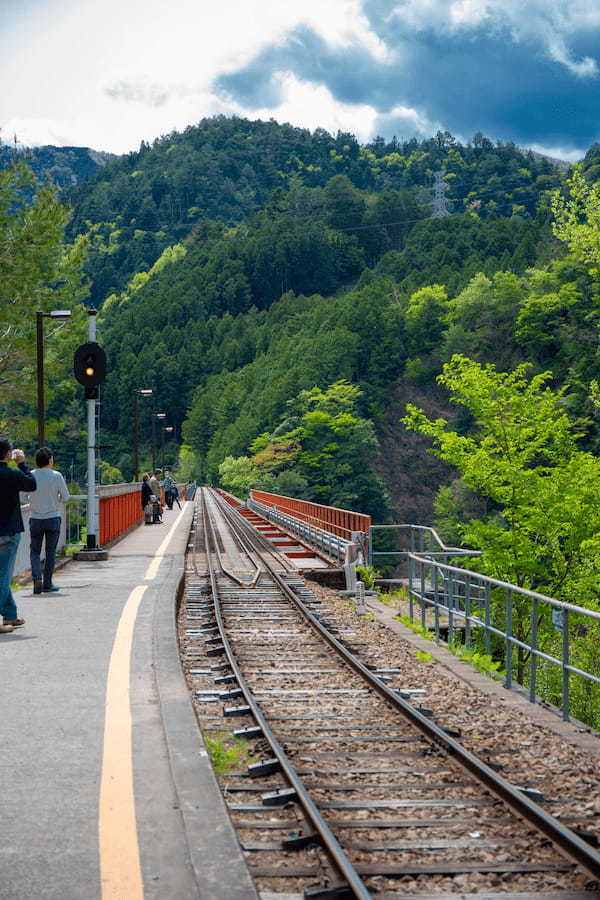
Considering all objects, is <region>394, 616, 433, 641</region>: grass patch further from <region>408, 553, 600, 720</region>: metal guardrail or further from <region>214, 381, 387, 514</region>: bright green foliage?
<region>214, 381, 387, 514</region>: bright green foliage

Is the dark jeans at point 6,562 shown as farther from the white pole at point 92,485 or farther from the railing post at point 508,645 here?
the white pole at point 92,485

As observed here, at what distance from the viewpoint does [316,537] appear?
27469 mm

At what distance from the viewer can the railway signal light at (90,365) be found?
61.1 feet

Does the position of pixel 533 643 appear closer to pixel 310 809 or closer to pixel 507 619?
pixel 507 619

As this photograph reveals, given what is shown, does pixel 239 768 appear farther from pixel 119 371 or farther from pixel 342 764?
pixel 119 371

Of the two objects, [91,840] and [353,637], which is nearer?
[91,840]

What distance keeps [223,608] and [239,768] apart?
8989 mm

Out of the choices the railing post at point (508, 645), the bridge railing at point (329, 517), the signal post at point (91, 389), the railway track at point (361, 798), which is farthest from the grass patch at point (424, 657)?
the bridge railing at point (329, 517)

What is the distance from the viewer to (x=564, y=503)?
82.7 feet

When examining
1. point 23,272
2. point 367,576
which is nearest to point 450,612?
point 367,576

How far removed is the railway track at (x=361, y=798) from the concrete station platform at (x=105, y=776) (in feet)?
1.10

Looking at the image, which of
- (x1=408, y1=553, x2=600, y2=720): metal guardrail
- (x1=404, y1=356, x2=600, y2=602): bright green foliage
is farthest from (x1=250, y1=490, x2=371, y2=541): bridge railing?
(x1=408, y1=553, x2=600, y2=720): metal guardrail

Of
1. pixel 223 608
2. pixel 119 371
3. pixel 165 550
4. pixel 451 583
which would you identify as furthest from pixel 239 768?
pixel 119 371

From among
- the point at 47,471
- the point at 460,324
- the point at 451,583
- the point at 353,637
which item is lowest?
the point at 353,637
